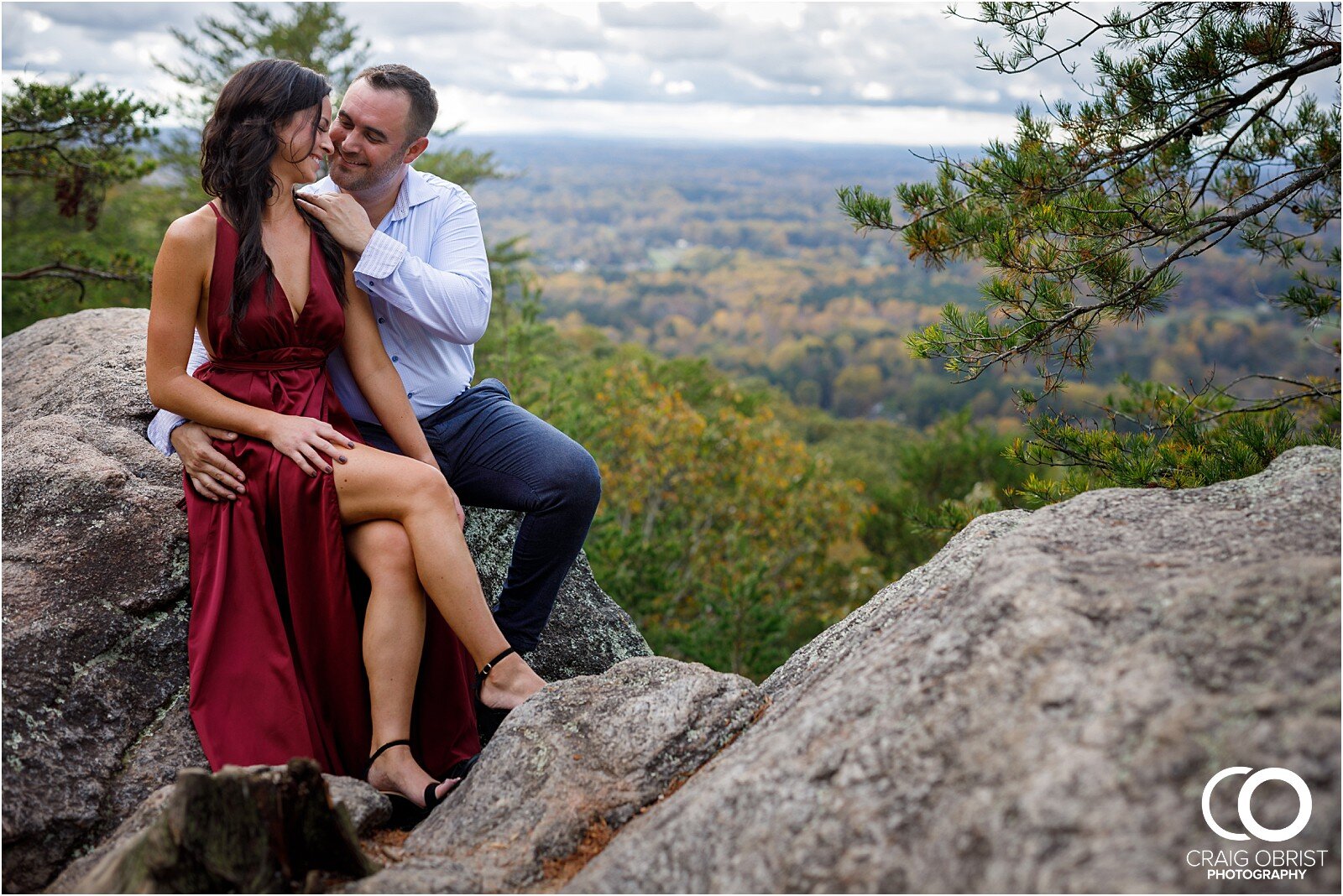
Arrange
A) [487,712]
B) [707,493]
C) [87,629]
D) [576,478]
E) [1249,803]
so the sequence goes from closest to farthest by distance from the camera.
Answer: [1249,803] < [87,629] < [487,712] < [576,478] < [707,493]

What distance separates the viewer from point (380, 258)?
3701 mm

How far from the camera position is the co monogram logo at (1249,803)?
160 cm

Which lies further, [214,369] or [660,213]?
[660,213]

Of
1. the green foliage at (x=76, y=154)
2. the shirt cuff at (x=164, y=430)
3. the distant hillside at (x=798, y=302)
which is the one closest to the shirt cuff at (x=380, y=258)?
the shirt cuff at (x=164, y=430)

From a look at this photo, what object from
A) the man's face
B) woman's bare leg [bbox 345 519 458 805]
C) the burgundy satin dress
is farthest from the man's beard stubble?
woman's bare leg [bbox 345 519 458 805]

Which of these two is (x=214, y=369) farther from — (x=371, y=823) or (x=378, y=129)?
(x=371, y=823)

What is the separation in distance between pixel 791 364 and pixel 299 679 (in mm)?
99231

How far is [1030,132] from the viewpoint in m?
4.35

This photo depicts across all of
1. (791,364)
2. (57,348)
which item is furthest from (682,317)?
(57,348)

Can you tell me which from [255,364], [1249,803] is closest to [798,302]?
[255,364]

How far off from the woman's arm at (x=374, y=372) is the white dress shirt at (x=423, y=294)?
0.28ft

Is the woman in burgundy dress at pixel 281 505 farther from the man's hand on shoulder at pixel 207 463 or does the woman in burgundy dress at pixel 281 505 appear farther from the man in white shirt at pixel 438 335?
the man in white shirt at pixel 438 335

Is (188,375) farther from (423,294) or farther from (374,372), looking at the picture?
(423,294)

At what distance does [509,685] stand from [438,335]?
4.72ft
